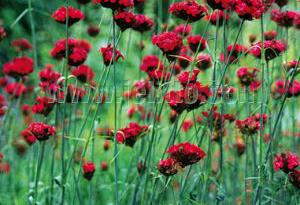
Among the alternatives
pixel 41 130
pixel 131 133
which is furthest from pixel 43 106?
pixel 131 133

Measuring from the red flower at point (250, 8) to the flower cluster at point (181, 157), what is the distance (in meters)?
0.39

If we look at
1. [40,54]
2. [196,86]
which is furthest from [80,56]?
[40,54]

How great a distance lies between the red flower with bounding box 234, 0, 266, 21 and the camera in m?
1.67

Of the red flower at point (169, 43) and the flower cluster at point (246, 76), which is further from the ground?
the red flower at point (169, 43)

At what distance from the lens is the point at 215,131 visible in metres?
2.35

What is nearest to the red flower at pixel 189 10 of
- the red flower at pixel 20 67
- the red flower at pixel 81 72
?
the red flower at pixel 81 72

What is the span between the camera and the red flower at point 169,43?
5.63 ft

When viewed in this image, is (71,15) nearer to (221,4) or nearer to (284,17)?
(221,4)

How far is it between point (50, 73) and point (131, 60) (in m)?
4.07

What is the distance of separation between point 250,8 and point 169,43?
0.80 feet

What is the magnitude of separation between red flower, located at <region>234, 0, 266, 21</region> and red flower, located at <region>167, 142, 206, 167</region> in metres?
0.39

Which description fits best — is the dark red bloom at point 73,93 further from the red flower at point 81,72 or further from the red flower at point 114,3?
the red flower at point 114,3

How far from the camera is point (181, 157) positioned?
165 cm

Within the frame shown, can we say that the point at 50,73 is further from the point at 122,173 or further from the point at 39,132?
the point at 122,173
